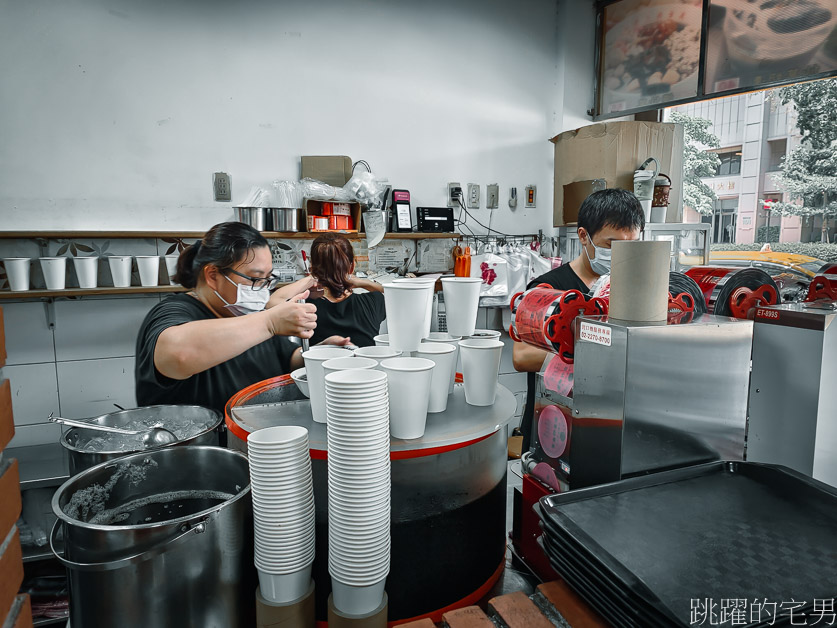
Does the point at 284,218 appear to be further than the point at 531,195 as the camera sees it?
No

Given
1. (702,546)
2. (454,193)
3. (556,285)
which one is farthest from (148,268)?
(702,546)

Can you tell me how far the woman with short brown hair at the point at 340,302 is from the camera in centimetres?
287

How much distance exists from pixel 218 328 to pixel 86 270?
179 centimetres

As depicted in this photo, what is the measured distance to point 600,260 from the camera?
7.52ft

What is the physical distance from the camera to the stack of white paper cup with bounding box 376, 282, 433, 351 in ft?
4.33

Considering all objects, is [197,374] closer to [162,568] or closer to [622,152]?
[162,568]

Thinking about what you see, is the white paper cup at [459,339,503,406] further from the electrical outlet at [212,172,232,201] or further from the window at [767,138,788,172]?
the window at [767,138,788,172]

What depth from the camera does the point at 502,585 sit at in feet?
3.97

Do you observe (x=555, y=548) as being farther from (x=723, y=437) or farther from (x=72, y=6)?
(x=72, y=6)

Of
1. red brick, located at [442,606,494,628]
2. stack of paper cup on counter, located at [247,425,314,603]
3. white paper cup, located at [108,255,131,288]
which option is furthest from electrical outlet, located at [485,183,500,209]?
red brick, located at [442,606,494,628]

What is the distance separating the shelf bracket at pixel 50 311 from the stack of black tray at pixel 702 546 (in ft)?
10.9

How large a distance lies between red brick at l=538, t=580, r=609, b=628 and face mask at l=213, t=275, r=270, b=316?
64.2 inches

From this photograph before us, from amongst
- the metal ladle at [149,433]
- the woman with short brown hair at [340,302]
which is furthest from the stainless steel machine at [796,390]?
the woman with short brown hair at [340,302]

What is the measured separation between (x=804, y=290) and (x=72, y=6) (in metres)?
3.96
